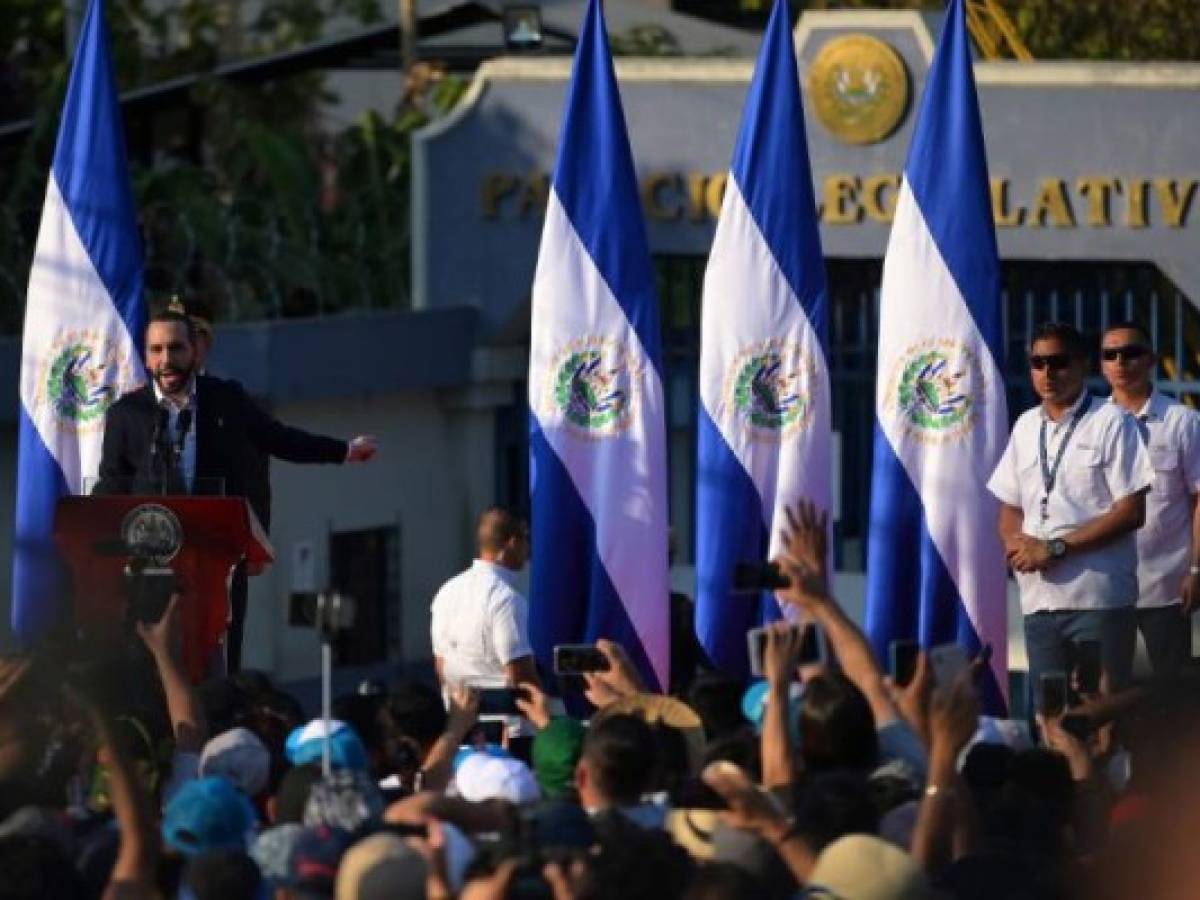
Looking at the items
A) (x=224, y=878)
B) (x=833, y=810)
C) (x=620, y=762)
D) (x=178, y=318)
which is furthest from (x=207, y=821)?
(x=178, y=318)

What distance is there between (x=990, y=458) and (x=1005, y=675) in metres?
0.84

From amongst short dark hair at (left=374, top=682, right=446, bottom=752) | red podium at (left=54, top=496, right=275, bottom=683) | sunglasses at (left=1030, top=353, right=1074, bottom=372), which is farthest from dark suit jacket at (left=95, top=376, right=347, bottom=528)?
sunglasses at (left=1030, top=353, right=1074, bottom=372)

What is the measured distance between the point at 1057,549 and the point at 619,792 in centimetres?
400

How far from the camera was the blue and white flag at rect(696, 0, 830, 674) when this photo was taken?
48.2 feet

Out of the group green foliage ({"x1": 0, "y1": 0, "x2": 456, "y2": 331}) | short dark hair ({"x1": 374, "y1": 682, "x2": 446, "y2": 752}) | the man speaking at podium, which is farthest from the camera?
green foliage ({"x1": 0, "y1": 0, "x2": 456, "y2": 331})

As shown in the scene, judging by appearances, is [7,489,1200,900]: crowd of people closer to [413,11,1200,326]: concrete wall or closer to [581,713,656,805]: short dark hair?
[581,713,656,805]: short dark hair

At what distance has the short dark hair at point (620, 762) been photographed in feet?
30.3

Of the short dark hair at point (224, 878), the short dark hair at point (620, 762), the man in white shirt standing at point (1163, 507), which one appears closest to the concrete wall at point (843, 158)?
the man in white shirt standing at point (1163, 507)

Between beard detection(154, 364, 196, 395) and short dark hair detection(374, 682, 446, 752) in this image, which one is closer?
short dark hair detection(374, 682, 446, 752)

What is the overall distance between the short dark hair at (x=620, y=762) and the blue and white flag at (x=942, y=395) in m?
4.90

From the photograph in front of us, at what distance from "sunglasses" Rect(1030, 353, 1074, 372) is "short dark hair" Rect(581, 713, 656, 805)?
4002mm

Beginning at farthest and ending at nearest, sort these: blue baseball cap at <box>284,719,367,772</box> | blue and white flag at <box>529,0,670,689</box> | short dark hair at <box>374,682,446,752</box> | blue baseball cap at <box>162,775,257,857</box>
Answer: blue and white flag at <box>529,0,670,689</box> → short dark hair at <box>374,682,446,752</box> → blue baseball cap at <box>284,719,367,772</box> → blue baseball cap at <box>162,775,257,857</box>

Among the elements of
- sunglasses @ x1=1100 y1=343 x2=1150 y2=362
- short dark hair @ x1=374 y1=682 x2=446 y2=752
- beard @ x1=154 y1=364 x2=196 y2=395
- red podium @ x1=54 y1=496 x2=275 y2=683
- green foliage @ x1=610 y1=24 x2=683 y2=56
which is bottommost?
short dark hair @ x1=374 y1=682 x2=446 y2=752

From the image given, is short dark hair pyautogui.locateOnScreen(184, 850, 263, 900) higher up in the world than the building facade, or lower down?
lower down
